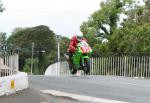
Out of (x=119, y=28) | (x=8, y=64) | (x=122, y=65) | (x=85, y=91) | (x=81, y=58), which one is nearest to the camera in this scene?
(x=8, y=64)

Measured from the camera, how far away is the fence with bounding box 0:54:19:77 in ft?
40.9

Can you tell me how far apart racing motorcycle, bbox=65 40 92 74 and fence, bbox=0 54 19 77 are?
8481 millimetres

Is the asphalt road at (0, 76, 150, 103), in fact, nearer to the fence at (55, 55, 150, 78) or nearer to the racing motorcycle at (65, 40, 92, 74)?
the racing motorcycle at (65, 40, 92, 74)

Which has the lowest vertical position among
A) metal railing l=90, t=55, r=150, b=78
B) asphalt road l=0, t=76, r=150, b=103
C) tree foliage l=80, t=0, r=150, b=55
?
asphalt road l=0, t=76, r=150, b=103

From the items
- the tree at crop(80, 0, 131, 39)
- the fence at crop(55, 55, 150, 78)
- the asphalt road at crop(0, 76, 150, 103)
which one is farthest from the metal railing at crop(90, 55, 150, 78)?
the tree at crop(80, 0, 131, 39)

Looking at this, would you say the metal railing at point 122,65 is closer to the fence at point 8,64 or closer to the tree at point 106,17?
the fence at point 8,64

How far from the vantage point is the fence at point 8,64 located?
12.5m

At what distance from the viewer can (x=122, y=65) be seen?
1080 inches

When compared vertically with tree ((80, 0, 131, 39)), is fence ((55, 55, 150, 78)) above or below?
below

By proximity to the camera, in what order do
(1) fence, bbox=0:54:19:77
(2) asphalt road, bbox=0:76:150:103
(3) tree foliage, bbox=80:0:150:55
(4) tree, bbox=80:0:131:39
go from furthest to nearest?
(4) tree, bbox=80:0:131:39 → (3) tree foliage, bbox=80:0:150:55 → (1) fence, bbox=0:54:19:77 → (2) asphalt road, bbox=0:76:150:103

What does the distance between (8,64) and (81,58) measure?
9330 mm

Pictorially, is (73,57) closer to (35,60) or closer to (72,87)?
(72,87)

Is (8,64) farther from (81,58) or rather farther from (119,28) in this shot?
(119,28)

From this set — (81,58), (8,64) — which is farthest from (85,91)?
(81,58)
